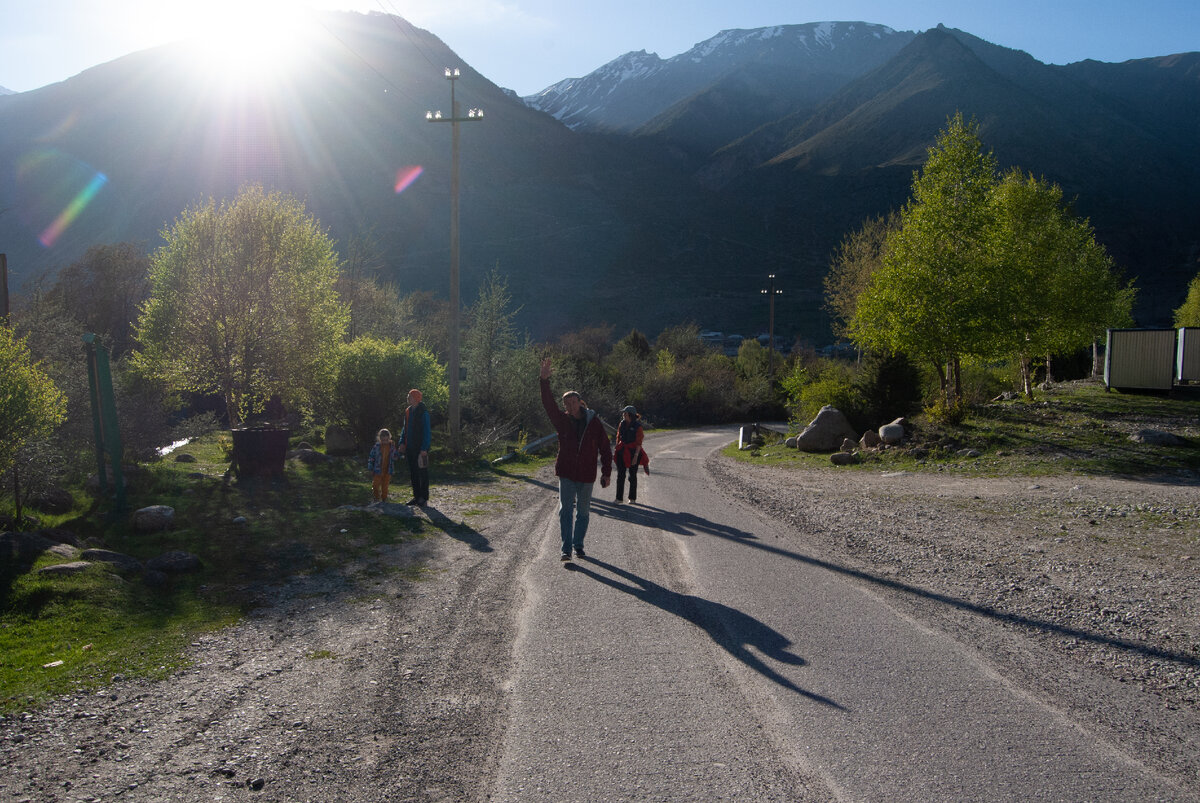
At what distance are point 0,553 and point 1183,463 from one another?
1891 centimetres

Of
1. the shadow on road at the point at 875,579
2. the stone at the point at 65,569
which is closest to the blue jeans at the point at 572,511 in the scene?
the shadow on road at the point at 875,579

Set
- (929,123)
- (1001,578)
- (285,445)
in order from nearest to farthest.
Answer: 1. (1001,578)
2. (285,445)
3. (929,123)

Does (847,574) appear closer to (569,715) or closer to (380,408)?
(569,715)

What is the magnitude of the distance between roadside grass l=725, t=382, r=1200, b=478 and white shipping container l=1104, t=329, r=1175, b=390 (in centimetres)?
60

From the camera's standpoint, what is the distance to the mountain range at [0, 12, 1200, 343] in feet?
246

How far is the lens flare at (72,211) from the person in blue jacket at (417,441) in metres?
85.7

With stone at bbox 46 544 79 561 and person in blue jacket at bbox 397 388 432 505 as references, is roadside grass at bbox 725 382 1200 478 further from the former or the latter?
stone at bbox 46 544 79 561

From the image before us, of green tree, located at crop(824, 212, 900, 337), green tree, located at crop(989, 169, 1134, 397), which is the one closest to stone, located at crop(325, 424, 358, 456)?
green tree, located at crop(989, 169, 1134, 397)

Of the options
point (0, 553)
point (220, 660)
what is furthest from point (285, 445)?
point (220, 660)

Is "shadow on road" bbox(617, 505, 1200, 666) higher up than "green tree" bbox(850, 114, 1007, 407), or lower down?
lower down

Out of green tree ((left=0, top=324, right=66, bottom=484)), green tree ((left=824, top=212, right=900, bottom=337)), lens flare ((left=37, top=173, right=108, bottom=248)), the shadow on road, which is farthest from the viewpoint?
lens flare ((left=37, top=173, right=108, bottom=248))

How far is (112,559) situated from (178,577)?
24.9 inches

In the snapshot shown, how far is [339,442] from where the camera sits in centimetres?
1980

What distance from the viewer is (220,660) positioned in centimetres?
502
